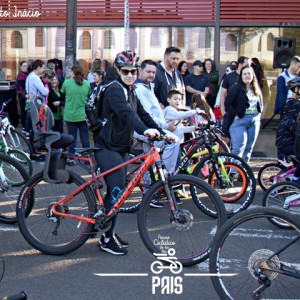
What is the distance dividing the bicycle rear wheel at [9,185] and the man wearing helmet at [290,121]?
2962 millimetres

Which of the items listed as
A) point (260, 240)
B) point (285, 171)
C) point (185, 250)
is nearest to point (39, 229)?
point (185, 250)

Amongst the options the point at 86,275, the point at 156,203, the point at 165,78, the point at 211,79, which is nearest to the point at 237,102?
the point at 165,78

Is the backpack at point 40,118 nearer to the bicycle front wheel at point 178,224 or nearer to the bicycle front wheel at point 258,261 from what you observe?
the bicycle front wheel at point 178,224

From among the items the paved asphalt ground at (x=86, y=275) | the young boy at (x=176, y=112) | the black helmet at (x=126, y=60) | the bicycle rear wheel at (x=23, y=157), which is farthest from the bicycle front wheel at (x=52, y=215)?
the bicycle rear wheel at (x=23, y=157)

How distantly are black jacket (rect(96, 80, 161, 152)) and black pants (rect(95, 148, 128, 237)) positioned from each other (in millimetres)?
64

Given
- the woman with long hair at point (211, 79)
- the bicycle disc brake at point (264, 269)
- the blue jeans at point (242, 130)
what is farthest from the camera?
the woman with long hair at point (211, 79)

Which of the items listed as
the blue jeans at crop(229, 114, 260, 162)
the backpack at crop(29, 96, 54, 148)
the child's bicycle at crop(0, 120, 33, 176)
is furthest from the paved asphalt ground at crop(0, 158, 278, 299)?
the blue jeans at crop(229, 114, 260, 162)

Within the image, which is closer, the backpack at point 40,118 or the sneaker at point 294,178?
the backpack at point 40,118

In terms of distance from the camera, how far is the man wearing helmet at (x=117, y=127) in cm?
554

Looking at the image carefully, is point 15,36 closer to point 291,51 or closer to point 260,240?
point 291,51

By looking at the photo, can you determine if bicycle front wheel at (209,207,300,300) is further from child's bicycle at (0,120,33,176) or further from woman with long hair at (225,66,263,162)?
child's bicycle at (0,120,33,176)

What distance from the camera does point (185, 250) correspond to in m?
5.59

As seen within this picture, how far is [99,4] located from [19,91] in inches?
143

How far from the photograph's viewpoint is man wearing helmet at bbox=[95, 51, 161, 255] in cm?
554
